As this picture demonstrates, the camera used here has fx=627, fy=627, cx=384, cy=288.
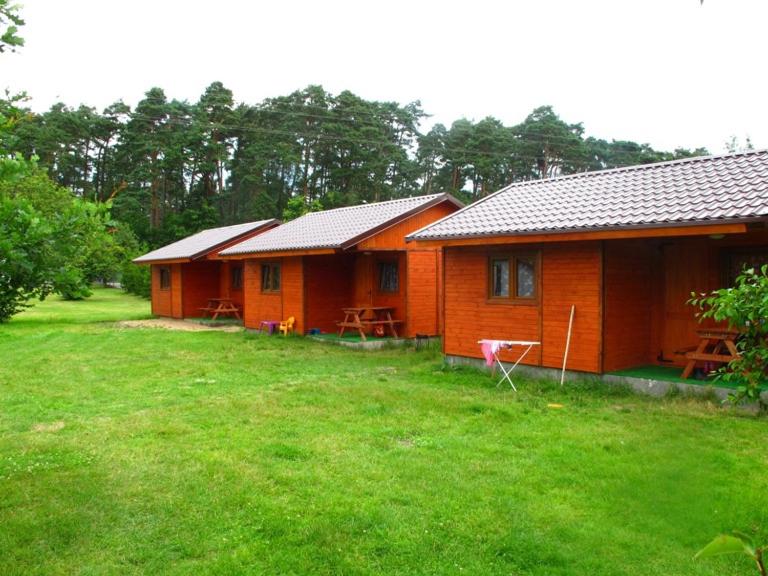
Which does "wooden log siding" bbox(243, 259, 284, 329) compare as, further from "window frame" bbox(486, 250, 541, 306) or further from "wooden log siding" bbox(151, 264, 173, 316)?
"window frame" bbox(486, 250, 541, 306)

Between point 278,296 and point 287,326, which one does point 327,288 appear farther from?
point 278,296

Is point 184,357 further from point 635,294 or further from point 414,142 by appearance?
point 414,142

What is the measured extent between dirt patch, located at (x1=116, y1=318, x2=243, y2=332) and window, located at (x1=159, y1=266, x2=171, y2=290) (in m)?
1.87

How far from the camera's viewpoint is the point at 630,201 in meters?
9.25

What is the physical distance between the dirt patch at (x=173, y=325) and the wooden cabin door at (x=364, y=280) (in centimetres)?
453

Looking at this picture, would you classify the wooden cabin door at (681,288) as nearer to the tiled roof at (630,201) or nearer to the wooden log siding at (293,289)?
the tiled roof at (630,201)

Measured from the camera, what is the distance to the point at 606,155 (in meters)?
47.4

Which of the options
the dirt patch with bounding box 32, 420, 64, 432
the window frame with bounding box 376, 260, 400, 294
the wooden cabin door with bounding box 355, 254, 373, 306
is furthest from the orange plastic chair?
the dirt patch with bounding box 32, 420, 64, 432

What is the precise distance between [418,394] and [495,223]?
337 cm

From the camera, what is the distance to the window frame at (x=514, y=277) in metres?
9.94

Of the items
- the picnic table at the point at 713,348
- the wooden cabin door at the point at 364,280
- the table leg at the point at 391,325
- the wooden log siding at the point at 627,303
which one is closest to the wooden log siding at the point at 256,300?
the wooden cabin door at the point at 364,280

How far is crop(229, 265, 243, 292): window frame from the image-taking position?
22.8 m

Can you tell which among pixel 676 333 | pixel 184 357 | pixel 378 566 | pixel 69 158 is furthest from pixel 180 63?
pixel 69 158

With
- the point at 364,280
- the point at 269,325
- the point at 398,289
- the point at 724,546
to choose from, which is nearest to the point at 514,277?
the point at 398,289
